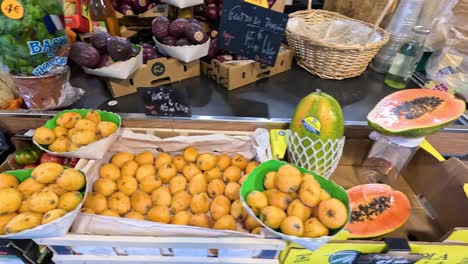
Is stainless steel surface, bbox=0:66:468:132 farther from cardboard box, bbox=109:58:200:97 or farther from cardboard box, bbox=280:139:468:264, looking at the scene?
cardboard box, bbox=280:139:468:264

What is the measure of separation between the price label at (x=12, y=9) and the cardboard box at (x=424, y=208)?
1013mm

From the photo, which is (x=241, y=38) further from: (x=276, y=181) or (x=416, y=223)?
(x=416, y=223)

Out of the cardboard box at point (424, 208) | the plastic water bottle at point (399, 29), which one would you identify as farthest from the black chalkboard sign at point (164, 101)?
the plastic water bottle at point (399, 29)

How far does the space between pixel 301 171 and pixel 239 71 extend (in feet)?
2.01

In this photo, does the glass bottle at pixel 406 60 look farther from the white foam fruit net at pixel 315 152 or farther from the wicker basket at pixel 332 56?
the white foam fruit net at pixel 315 152

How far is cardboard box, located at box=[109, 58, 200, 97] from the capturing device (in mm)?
1144

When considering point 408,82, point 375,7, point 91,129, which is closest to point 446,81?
point 408,82

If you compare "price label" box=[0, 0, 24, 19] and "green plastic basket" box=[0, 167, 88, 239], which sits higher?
"price label" box=[0, 0, 24, 19]

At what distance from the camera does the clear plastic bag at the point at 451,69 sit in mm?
1211

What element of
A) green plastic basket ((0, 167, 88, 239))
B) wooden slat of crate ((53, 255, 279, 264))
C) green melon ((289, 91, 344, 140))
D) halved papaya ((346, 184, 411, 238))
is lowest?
wooden slat of crate ((53, 255, 279, 264))

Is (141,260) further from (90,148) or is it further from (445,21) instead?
(445,21)

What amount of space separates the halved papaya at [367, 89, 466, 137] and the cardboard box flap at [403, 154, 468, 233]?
186 mm

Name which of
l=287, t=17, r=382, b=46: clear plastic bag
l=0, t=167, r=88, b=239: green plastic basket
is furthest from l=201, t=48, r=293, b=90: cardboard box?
l=0, t=167, r=88, b=239: green plastic basket

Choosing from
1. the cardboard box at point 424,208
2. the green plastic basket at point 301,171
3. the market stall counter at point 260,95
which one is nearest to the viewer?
the green plastic basket at point 301,171
